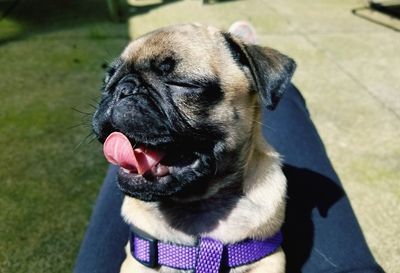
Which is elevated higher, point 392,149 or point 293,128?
point 293,128

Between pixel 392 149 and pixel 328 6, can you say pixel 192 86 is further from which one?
pixel 328 6

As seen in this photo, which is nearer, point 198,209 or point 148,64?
point 148,64

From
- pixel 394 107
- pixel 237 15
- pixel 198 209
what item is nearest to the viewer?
pixel 198 209

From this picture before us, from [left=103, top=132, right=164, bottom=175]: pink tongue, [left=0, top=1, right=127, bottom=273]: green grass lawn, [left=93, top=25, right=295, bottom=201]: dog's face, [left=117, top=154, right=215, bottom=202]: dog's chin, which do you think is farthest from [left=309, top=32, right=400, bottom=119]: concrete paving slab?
[left=103, top=132, right=164, bottom=175]: pink tongue

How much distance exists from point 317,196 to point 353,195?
0.92 meters

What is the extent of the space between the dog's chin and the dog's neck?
206mm

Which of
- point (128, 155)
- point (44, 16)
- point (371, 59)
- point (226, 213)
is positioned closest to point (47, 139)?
point (226, 213)

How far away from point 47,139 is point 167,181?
7.49ft

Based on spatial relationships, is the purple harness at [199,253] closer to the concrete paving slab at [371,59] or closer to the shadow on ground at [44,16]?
the concrete paving slab at [371,59]

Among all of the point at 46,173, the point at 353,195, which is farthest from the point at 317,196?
the point at 46,173

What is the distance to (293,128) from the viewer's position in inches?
104

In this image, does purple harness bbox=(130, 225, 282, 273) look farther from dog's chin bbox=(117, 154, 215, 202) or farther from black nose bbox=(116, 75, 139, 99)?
black nose bbox=(116, 75, 139, 99)

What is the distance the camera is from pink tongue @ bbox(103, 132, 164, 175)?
147 cm

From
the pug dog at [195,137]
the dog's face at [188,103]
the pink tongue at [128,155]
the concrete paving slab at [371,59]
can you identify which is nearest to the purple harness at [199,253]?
the pug dog at [195,137]
